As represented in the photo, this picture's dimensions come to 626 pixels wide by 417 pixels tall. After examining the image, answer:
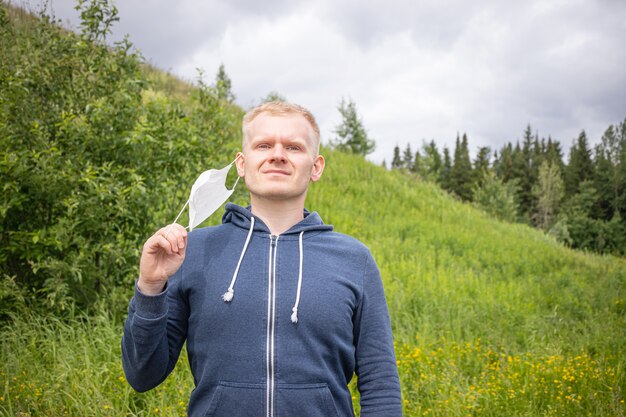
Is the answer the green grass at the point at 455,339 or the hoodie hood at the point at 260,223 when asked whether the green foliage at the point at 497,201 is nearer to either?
the green grass at the point at 455,339

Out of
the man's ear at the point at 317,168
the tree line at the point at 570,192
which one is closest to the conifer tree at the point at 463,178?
the tree line at the point at 570,192

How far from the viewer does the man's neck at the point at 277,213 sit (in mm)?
1742

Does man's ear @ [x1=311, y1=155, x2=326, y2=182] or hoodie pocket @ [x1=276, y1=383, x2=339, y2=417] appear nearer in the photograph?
hoodie pocket @ [x1=276, y1=383, x2=339, y2=417]

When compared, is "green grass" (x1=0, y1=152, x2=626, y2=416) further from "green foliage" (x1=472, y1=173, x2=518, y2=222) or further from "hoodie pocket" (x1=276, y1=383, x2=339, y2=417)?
"green foliage" (x1=472, y1=173, x2=518, y2=222)

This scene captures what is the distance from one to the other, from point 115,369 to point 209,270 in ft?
7.84

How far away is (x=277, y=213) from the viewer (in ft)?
5.72

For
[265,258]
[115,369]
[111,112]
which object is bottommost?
[115,369]

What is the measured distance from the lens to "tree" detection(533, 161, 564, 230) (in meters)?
51.3

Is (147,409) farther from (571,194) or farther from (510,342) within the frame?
(571,194)

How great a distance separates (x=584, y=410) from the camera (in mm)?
3471

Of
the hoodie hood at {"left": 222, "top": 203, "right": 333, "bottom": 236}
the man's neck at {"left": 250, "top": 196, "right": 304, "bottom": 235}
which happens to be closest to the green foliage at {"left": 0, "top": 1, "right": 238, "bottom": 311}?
the hoodie hood at {"left": 222, "top": 203, "right": 333, "bottom": 236}

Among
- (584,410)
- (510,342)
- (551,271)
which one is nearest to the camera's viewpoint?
(584,410)

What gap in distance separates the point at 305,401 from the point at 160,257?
0.64m

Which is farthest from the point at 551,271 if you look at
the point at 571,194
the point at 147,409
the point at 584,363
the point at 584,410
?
the point at 571,194
